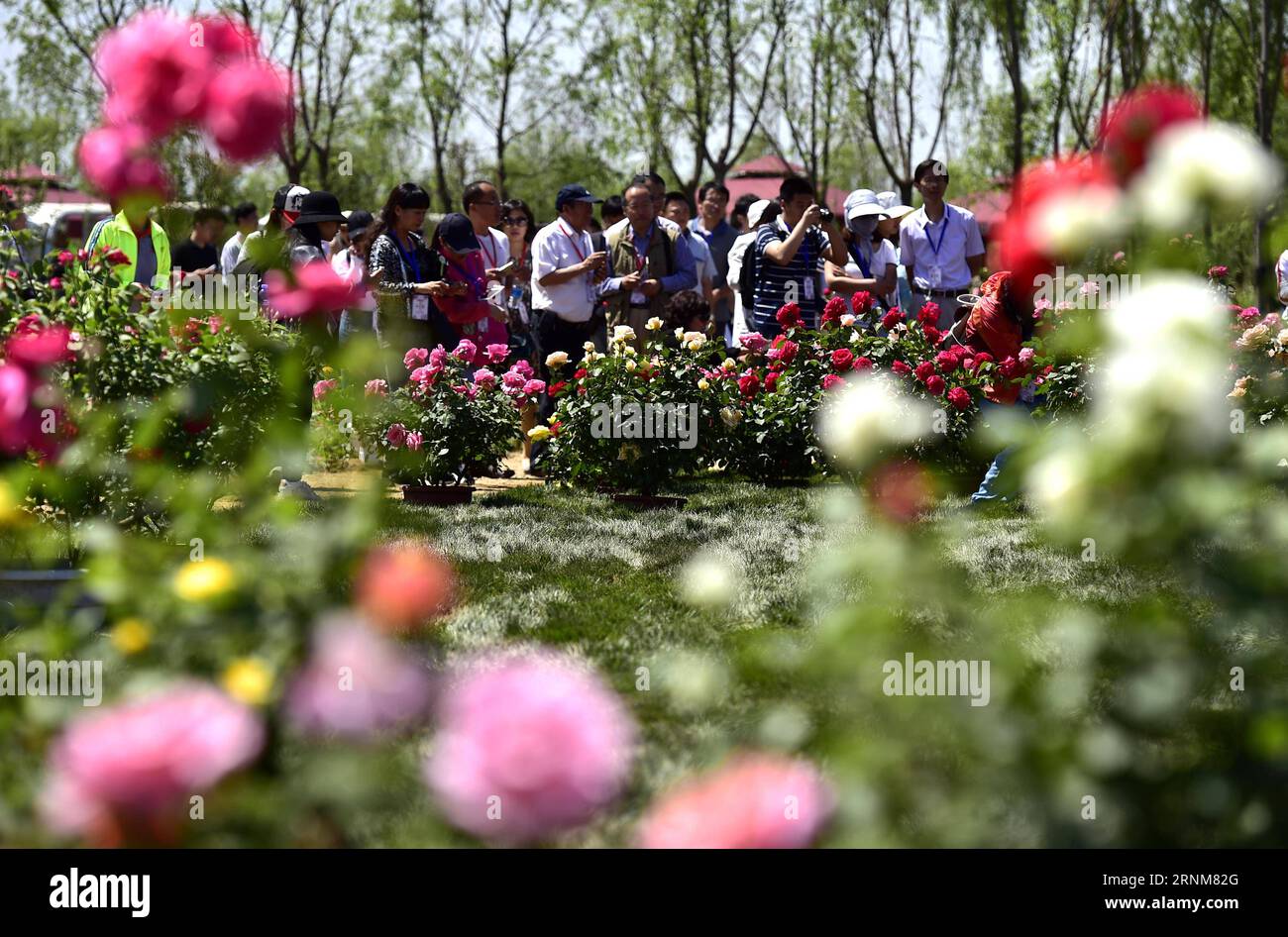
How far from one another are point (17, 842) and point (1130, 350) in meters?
1.60

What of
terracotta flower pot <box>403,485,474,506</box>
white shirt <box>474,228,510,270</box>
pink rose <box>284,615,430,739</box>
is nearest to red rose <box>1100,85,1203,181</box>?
pink rose <box>284,615,430,739</box>

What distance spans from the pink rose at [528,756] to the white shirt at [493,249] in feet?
26.6

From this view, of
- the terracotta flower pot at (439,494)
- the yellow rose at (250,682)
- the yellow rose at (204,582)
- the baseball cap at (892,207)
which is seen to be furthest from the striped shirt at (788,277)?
the yellow rose at (250,682)

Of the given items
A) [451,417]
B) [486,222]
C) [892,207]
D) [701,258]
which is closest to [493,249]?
[486,222]

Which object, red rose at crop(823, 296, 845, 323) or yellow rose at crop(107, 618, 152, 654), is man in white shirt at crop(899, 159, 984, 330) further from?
yellow rose at crop(107, 618, 152, 654)

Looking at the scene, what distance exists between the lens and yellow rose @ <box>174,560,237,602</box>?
1.97 meters

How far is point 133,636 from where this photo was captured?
2014 mm

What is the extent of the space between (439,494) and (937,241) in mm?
3914

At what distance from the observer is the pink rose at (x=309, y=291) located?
2.51 meters

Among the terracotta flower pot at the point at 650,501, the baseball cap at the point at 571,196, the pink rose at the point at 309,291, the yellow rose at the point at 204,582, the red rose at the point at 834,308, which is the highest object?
the baseball cap at the point at 571,196

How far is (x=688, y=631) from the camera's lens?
473 cm

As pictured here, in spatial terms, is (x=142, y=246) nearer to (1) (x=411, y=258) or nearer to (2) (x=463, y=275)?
(1) (x=411, y=258)

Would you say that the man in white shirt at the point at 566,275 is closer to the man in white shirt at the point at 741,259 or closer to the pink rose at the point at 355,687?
the man in white shirt at the point at 741,259

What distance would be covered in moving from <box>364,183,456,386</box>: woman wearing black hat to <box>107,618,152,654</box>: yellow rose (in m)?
6.05
